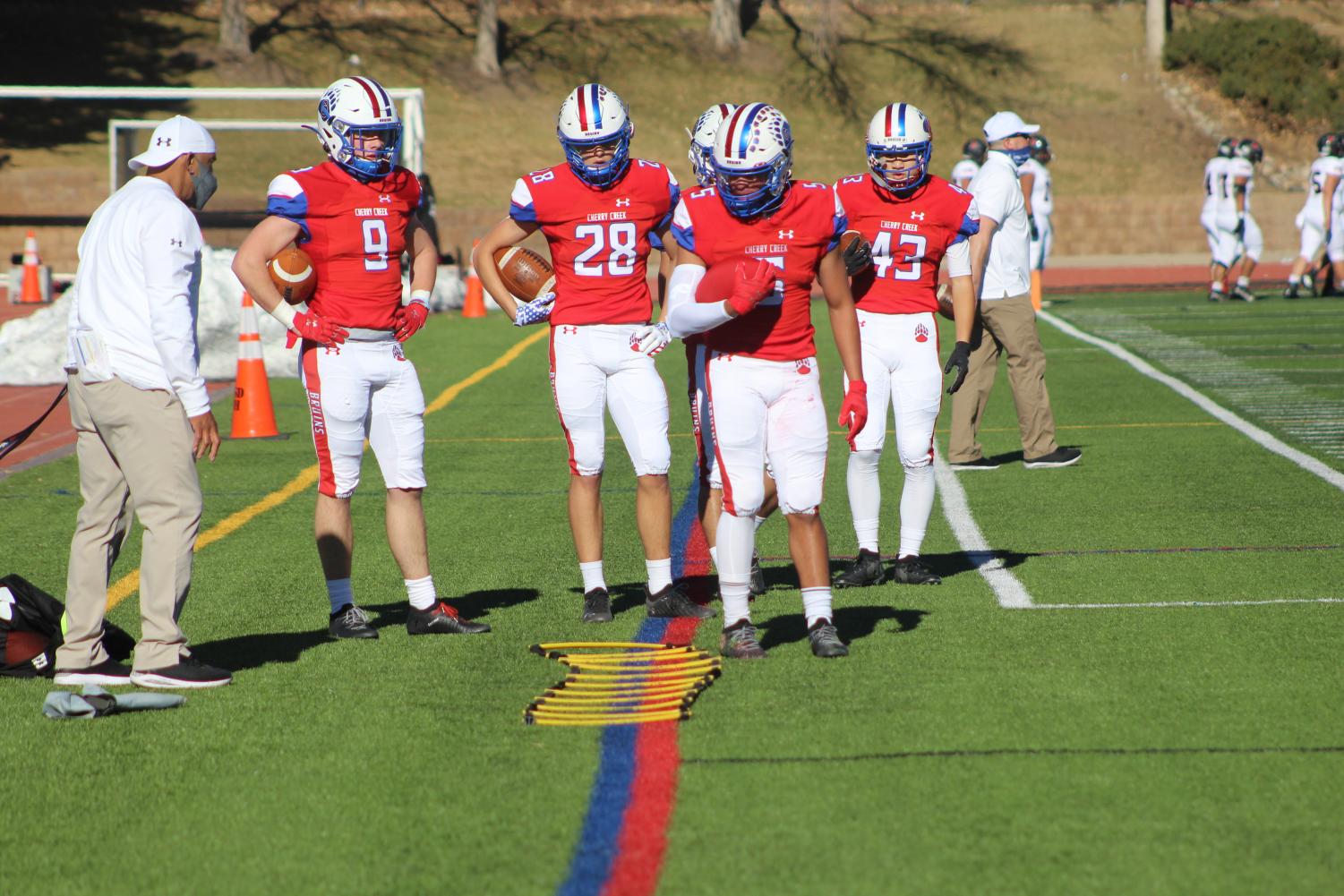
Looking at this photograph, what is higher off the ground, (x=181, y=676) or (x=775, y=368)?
(x=775, y=368)

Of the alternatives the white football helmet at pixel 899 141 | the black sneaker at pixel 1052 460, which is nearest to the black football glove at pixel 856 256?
the white football helmet at pixel 899 141

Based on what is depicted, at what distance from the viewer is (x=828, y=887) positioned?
4.02 m

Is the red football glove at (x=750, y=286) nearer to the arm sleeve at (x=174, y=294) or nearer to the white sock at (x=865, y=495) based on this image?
the arm sleeve at (x=174, y=294)

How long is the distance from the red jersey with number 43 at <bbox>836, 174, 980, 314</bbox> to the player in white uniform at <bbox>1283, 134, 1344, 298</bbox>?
16.4 m

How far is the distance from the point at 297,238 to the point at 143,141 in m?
35.1

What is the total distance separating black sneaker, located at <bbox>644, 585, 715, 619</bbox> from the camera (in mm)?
7082

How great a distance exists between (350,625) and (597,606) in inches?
40.7

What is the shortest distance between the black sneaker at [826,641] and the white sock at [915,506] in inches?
62.7

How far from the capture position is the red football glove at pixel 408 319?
6.83 meters

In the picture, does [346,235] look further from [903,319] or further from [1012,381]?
[1012,381]

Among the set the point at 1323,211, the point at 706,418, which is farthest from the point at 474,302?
the point at 706,418

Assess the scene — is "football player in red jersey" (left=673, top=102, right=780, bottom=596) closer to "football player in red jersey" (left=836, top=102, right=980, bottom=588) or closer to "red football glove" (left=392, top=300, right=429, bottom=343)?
"football player in red jersey" (left=836, top=102, right=980, bottom=588)

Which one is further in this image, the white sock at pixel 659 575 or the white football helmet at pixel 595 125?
the white sock at pixel 659 575

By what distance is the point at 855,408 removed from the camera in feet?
20.3
